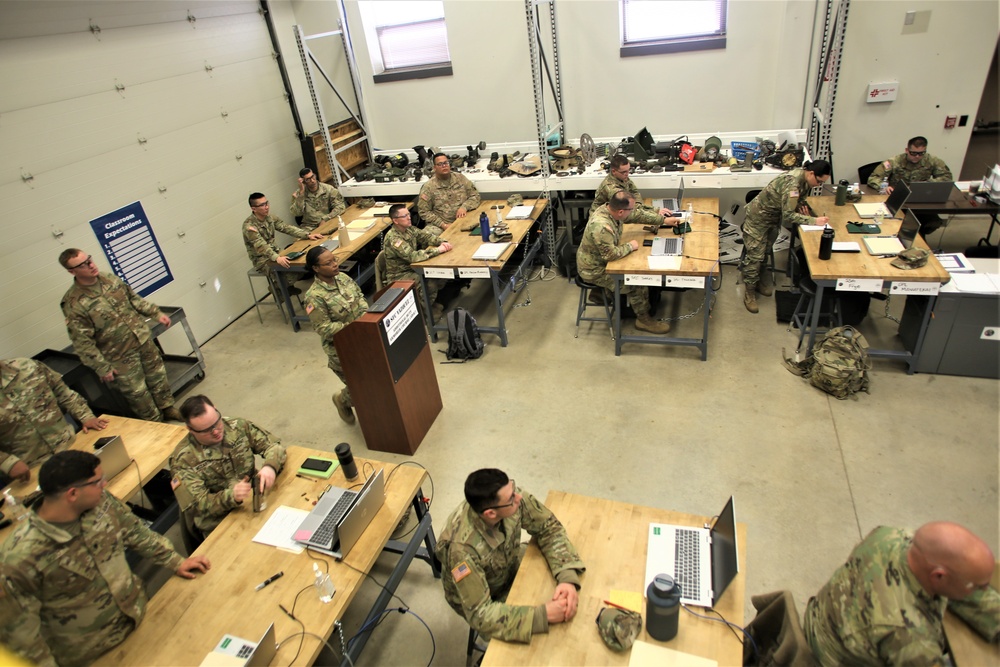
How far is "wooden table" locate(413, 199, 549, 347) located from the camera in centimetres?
511

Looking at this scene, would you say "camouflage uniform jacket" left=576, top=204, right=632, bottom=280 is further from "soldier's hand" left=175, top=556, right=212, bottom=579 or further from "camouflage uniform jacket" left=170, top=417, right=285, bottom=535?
"soldier's hand" left=175, top=556, right=212, bottom=579

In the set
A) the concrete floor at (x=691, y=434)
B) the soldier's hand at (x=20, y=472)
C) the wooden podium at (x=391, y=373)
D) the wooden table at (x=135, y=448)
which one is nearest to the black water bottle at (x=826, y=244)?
the concrete floor at (x=691, y=434)

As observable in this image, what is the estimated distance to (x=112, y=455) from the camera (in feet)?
10.3

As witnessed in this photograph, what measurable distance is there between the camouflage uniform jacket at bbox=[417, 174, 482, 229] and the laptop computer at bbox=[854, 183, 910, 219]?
12.9ft

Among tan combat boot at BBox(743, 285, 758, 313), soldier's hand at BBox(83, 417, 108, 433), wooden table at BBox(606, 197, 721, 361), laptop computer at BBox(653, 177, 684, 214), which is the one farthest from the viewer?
laptop computer at BBox(653, 177, 684, 214)

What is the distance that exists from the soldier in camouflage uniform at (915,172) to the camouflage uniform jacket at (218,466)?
19.8 ft

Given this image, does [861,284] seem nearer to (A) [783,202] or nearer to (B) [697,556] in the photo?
(A) [783,202]

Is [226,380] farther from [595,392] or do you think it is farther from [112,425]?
[595,392]

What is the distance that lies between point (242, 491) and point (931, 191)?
244 inches

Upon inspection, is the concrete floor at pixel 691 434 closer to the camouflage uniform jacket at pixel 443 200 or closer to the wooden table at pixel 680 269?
the wooden table at pixel 680 269

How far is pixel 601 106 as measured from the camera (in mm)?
6855

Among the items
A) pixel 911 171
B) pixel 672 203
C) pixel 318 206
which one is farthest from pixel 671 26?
pixel 318 206

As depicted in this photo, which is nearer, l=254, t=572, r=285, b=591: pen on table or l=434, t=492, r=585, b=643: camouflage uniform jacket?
l=434, t=492, r=585, b=643: camouflage uniform jacket

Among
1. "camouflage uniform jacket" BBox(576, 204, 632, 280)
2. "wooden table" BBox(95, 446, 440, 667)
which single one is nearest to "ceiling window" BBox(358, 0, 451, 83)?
"camouflage uniform jacket" BBox(576, 204, 632, 280)
